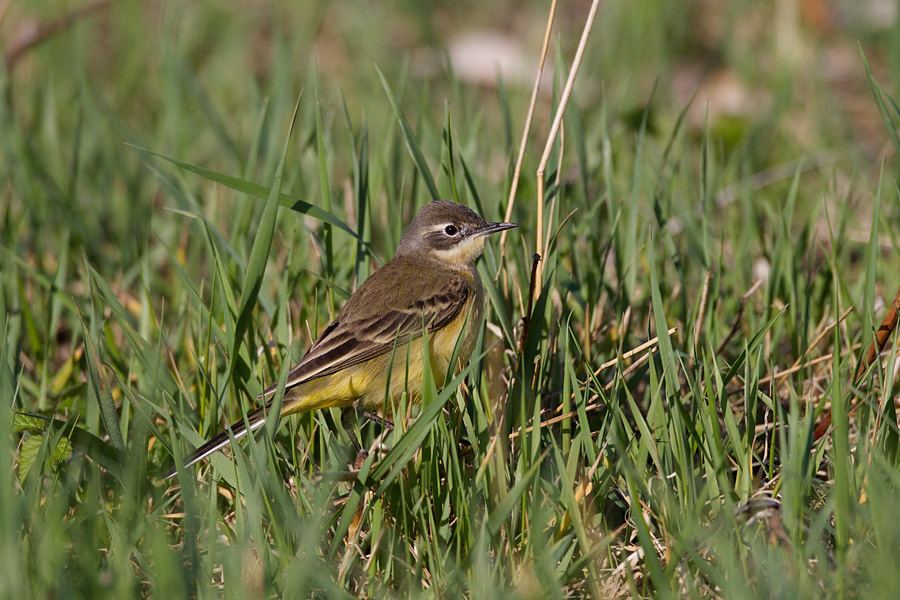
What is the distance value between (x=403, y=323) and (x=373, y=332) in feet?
0.62

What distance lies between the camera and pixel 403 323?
4.40 metres

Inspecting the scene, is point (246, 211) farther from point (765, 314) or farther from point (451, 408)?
point (765, 314)

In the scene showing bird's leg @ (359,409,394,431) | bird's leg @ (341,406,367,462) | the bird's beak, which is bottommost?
bird's leg @ (341,406,367,462)

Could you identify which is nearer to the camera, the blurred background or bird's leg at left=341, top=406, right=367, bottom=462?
bird's leg at left=341, top=406, right=367, bottom=462

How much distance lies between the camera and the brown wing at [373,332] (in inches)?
156

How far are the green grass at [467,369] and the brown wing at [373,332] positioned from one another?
0.71ft

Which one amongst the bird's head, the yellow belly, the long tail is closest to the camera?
the long tail

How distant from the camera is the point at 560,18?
9.98 meters

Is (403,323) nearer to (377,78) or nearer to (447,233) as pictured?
(447,233)

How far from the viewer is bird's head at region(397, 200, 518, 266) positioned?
4.54 meters

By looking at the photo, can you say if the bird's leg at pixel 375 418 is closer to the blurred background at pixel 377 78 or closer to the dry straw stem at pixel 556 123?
the dry straw stem at pixel 556 123

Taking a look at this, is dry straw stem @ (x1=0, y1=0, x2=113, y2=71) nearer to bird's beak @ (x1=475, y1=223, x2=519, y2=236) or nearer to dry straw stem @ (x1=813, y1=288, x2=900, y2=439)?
bird's beak @ (x1=475, y1=223, x2=519, y2=236)

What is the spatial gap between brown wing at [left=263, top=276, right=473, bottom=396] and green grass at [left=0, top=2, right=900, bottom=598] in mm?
215

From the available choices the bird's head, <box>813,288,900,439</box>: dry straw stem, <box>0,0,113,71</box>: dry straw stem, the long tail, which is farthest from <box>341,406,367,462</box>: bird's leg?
<box>0,0,113,71</box>: dry straw stem
